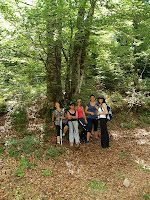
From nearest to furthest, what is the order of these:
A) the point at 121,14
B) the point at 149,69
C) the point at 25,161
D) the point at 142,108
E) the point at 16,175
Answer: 1. the point at 16,175
2. the point at 25,161
3. the point at 121,14
4. the point at 142,108
5. the point at 149,69

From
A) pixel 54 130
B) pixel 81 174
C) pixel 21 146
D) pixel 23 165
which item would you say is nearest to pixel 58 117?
pixel 54 130

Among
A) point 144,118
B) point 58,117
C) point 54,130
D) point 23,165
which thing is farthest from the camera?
point 144,118

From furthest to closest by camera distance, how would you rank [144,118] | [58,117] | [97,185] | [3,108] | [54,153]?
[144,118] < [3,108] < [58,117] < [54,153] < [97,185]

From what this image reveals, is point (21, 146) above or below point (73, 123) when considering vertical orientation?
below

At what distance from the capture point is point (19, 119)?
253 inches

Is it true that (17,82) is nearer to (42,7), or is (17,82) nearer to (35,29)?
(35,29)

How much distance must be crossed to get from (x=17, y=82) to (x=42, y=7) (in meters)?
3.16

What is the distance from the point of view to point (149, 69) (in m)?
13.2

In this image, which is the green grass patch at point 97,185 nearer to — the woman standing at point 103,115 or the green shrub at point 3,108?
the woman standing at point 103,115

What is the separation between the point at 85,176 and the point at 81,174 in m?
0.14

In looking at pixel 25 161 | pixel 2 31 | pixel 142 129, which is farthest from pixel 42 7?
pixel 142 129

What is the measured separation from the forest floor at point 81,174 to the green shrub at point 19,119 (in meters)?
1.22

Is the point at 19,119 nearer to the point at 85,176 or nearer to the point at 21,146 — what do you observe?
the point at 21,146

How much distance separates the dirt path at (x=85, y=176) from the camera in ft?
11.4
